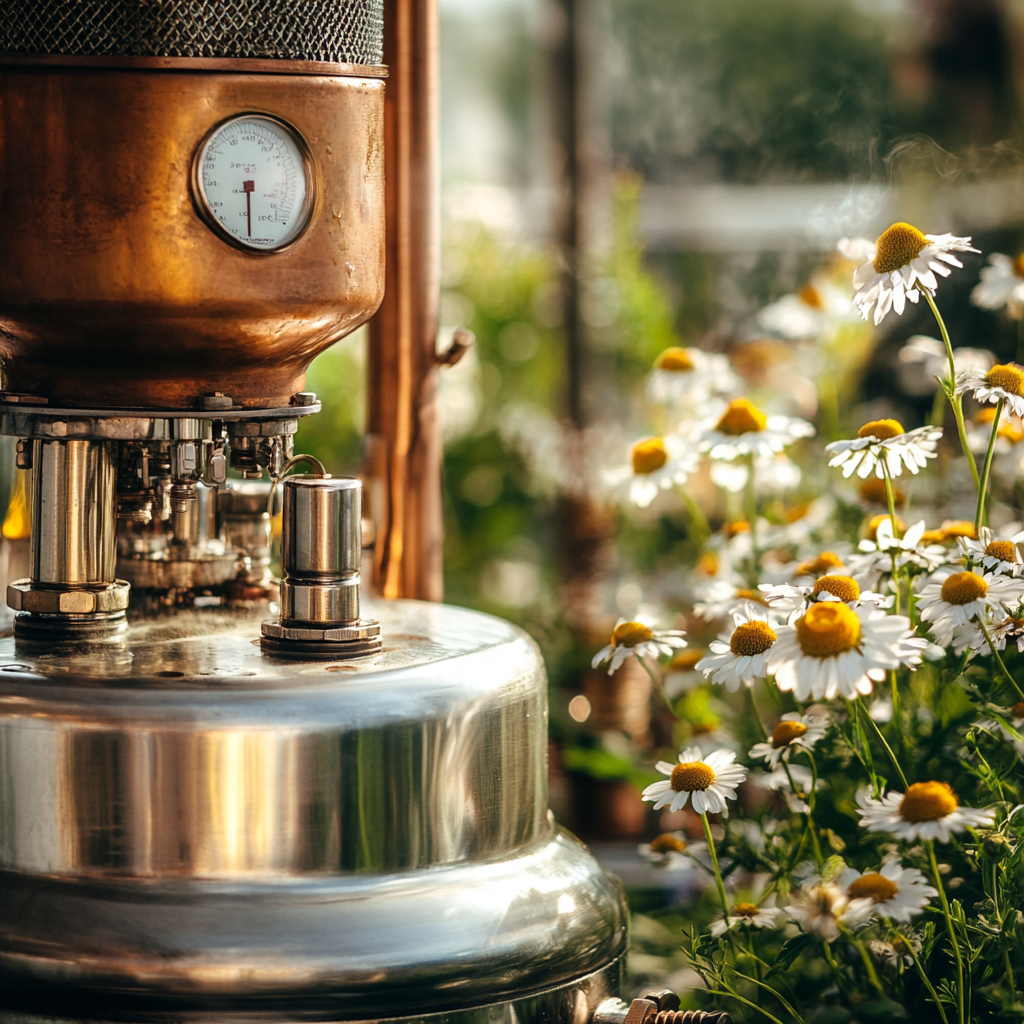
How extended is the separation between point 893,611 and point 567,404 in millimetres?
1639

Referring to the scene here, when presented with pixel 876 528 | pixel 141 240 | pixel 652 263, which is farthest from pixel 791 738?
pixel 652 263

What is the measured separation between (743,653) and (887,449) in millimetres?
187

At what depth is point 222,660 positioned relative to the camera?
3.14 ft

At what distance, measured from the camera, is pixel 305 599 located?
3.14ft

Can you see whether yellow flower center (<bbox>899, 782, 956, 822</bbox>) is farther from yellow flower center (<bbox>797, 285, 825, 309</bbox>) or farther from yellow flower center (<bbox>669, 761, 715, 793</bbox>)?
yellow flower center (<bbox>797, 285, 825, 309</bbox>)

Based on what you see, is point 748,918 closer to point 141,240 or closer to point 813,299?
point 141,240

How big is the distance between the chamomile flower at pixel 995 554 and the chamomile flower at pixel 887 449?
2.5 inches

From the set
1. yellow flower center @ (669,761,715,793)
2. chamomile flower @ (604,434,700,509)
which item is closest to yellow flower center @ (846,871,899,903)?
yellow flower center @ (669,761,715,793)

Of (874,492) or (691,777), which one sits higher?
(874,492)

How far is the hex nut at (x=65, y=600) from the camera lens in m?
0.99

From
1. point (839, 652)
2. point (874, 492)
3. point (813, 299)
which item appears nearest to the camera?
point (839, 652)

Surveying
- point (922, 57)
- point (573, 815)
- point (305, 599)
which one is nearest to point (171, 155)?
point (305, 599)

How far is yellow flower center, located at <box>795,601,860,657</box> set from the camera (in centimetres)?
84

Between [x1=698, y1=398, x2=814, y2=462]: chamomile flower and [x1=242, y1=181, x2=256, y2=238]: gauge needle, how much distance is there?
46 cm
